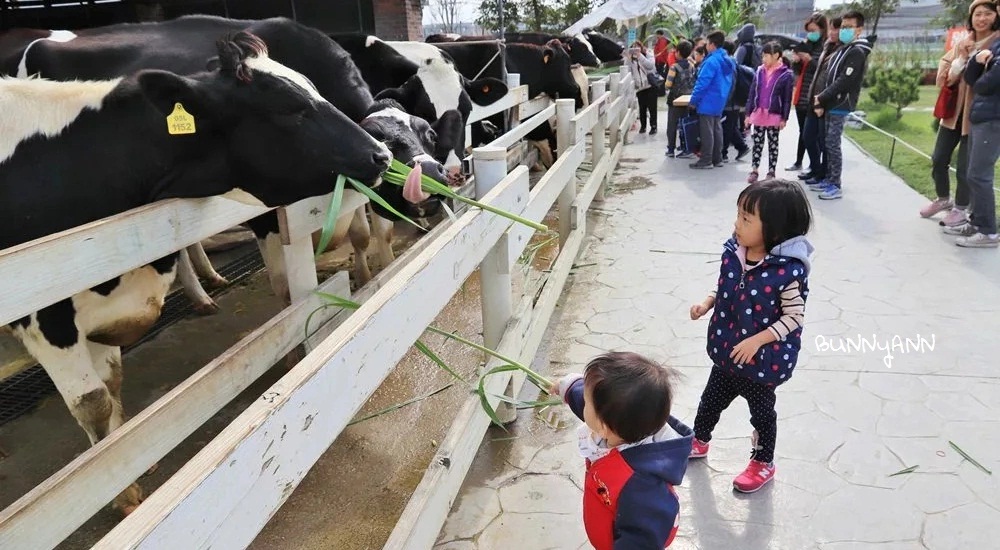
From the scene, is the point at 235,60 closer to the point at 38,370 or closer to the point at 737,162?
the point at 38,370

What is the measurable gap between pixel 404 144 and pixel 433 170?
468 millimetres

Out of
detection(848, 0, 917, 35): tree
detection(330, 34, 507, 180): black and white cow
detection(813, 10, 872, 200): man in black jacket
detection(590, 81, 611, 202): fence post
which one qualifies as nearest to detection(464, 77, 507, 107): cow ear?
detection(330, 34, 507, 180): black and white cow

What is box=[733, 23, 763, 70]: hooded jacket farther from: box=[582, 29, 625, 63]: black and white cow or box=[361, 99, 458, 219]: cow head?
box=[361, 99, 458, 219]: cow head

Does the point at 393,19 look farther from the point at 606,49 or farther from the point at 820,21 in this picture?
the point at 820,21

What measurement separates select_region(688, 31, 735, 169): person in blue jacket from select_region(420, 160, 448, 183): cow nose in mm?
5853

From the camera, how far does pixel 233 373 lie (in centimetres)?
226

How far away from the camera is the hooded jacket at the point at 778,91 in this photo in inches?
277

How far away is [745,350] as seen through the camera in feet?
7.82

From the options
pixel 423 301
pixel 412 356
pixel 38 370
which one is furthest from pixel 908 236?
pixel 38 370

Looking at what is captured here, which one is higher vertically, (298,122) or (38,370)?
(298,122)

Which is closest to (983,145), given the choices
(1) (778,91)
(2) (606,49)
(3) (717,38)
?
(1) (778,91)

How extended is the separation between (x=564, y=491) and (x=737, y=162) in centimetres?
742

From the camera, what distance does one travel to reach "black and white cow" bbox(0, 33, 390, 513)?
242 cm

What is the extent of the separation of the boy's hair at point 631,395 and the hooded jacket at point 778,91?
627 centimetres
